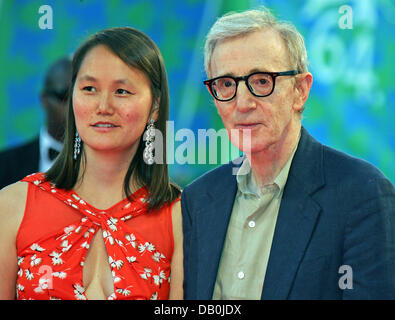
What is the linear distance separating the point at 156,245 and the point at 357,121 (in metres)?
2.17

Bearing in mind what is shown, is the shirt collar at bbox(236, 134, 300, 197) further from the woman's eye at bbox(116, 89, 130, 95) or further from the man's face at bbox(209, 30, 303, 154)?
the woman's eye at bbox(116, 89, 130, 95)

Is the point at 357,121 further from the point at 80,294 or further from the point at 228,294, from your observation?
the point at 80,294

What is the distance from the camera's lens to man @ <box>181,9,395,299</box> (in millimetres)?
1814

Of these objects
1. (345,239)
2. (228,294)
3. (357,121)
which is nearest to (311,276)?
(345,239)

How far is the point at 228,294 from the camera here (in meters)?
1.98

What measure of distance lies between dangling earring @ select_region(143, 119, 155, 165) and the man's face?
1.18 ft

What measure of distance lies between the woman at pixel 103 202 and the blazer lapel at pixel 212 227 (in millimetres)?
152

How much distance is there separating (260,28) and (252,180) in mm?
592

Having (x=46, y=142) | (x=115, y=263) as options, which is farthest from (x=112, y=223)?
(x=46, y=142)

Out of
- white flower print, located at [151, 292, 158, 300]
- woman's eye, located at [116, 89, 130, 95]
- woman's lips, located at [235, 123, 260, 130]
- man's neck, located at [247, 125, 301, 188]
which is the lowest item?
white flower print, located at [151, 292, 158, 300]

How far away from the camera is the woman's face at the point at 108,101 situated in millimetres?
2125

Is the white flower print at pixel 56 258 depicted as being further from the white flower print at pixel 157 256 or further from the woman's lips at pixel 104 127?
the woman's lips at pixel 104 127

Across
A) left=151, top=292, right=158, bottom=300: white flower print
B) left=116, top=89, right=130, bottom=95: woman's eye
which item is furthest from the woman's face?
left=151, top=292, right=158, bottom=300: white flower print

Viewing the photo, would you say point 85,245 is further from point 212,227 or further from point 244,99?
point 244,99
